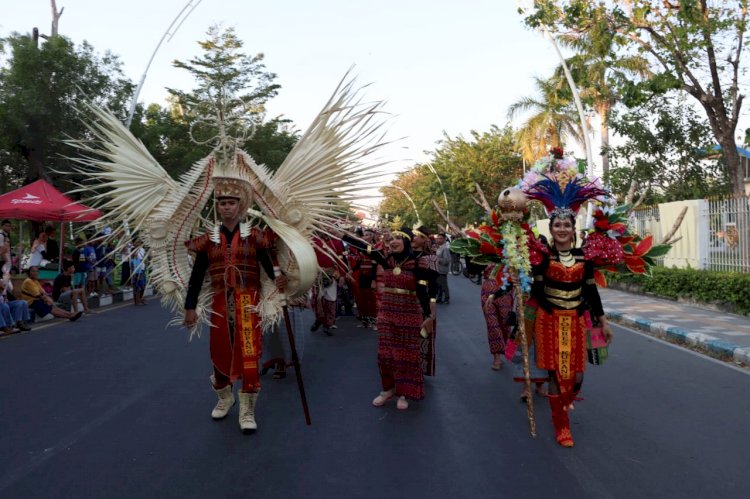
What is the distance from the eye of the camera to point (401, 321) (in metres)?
6.01

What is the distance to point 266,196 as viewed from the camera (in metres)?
5.26

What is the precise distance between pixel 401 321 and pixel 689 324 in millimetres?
6692

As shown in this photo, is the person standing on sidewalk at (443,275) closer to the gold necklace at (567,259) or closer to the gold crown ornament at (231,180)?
the gold necklace at (567,259)

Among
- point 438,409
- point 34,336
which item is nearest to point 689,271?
point 438,409

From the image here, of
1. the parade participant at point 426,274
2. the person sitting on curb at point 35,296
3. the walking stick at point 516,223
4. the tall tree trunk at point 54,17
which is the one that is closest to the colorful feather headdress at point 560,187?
the walking stick at point 516,223

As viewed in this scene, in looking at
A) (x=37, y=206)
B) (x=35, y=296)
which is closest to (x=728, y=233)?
(x=35, y=296)

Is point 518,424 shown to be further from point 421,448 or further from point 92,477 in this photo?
point 92,477

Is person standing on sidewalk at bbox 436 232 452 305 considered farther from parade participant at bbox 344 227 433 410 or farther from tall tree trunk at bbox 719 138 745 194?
parade participant at bbox 344 227 433 410

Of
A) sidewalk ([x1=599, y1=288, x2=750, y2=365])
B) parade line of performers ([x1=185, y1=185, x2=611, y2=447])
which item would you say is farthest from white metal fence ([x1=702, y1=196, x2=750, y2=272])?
parade line of performers ([x1=185, y1=185, x2=611, y2=447])

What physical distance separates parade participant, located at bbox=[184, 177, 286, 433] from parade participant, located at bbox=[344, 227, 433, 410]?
101 centimetres

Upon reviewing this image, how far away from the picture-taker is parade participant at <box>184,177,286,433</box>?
519 centimetres

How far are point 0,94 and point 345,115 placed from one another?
63.4ft

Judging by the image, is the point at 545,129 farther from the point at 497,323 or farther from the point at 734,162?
the point at 497,323

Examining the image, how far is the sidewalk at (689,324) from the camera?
8445mm
